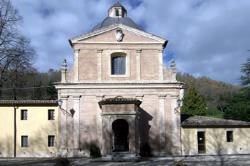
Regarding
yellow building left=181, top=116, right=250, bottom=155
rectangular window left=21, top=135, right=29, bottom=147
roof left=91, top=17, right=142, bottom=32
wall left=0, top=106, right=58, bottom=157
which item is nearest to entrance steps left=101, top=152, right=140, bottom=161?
wall left=0, top=106, right=58, bottom=157

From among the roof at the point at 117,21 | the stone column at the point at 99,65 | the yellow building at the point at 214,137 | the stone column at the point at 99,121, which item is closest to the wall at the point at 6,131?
the stone column at the point at 99,121

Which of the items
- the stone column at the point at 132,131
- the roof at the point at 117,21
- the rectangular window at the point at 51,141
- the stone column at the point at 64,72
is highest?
the roof at the point at 117,21

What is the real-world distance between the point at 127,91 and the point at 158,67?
3.42m

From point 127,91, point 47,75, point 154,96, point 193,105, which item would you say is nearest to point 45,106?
point 127,91

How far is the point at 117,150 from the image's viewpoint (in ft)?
107

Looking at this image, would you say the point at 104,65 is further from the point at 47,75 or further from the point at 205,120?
the point at 47,75

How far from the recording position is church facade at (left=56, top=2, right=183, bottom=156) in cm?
3459

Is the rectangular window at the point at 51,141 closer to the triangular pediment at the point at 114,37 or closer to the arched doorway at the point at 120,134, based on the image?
the arched doorway at the point at 120,134

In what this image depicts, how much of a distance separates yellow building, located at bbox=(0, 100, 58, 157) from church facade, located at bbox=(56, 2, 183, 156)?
3.57ft

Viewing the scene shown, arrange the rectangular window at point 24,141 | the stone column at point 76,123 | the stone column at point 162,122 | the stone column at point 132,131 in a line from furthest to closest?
the stone column at point 162,122 → the rectangular window at point 24,141 → the stone column at point 76,123 → the stone column at point 132,131

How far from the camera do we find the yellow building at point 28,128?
34531mm

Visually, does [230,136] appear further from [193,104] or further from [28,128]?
[193,104]

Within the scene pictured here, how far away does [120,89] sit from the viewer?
35312 millimetres

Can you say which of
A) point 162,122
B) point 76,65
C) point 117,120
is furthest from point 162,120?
point 76,65
